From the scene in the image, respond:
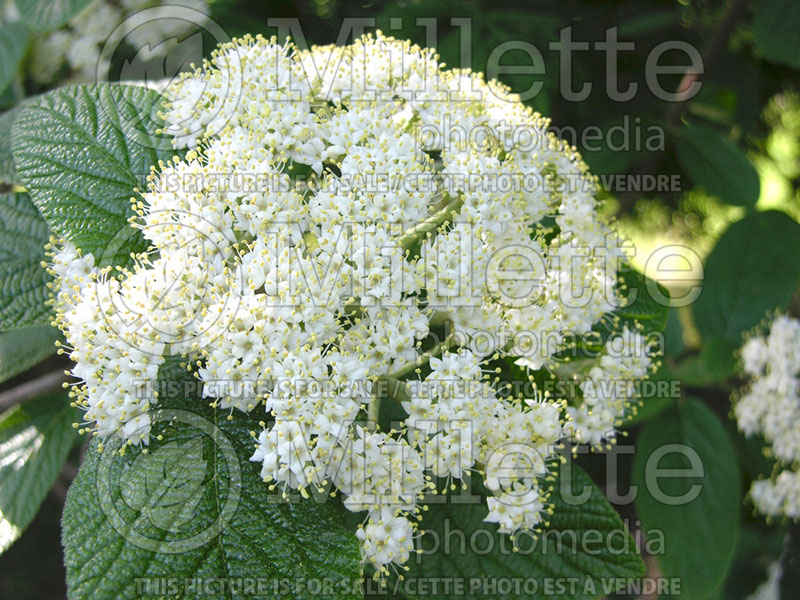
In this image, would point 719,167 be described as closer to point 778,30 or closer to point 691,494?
point 778,30

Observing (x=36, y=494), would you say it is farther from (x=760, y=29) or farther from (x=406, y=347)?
(x=760, y=29)

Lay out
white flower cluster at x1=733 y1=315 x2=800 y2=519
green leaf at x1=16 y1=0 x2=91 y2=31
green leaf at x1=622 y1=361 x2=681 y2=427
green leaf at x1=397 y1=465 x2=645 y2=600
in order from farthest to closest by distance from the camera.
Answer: white flower cluster at x1=733 y1=315 x2=800 y2=519
green leaf at x1=622 y1=361 x2=681 y2=427
green leaf at x1=16 y1=0 x2=91 y2=31
green leaf at x1=397 y1=465 x2=645 y2=600

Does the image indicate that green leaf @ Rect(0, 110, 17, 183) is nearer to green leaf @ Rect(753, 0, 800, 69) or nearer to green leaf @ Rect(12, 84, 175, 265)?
green leaf @ Rect(12, 84, 175, 265)

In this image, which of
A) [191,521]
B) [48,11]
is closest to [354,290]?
[191,521]

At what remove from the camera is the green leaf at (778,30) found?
6.81 ft

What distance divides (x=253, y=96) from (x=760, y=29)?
175 centimetres

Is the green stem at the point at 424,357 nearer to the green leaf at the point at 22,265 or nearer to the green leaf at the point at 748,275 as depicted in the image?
the green leaf at the point at 22,265

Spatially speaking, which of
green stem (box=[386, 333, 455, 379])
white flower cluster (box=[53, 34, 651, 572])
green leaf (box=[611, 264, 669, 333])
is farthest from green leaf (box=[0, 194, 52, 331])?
green leaf (box=[611, 264, 669, 333])

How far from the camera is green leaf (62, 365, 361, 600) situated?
3.06ft

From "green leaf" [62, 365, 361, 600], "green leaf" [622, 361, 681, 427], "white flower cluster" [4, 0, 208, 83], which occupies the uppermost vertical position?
"white flower cluster" [4, 0, 208, 83]

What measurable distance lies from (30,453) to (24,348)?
0.84 ft

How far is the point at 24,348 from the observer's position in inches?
62.6

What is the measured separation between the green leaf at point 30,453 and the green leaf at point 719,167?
216 cm

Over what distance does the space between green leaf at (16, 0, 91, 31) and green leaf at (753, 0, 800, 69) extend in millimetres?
1980
